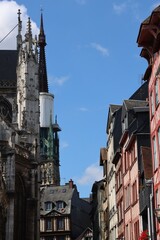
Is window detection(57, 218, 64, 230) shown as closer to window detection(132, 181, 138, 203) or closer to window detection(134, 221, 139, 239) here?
window detection(132, 181, 138, 203)

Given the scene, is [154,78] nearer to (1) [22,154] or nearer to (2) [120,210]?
(2) [120,210]

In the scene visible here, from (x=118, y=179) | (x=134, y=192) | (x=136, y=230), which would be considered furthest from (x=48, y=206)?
(x=136, y=230)

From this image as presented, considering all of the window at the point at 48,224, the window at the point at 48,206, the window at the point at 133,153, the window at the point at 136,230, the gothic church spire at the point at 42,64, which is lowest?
the window at the point at 136,230

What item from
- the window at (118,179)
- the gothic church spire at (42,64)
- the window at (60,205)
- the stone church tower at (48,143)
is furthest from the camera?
the gothic church spire at (42,64)

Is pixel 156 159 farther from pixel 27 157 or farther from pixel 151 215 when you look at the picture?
pixel 27 157

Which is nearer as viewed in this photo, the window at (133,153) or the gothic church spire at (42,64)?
the window at (133,153)

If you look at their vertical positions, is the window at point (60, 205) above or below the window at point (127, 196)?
above

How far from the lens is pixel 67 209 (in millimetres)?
78250

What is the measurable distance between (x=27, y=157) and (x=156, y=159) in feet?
104

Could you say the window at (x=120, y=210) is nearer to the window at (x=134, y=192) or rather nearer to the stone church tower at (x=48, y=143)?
the window at (x=134, y=192)

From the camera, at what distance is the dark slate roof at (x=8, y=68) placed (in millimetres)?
70062

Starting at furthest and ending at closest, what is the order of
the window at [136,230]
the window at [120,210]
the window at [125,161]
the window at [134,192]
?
1. the window at [120,210]
2. the window at [125,161]
3. the window at [134,192]
4. the window at [136,230]

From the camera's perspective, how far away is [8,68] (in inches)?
2950

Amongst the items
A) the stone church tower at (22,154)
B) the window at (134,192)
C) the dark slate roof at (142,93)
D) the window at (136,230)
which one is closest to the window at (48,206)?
the stone church tower at (22,154)
